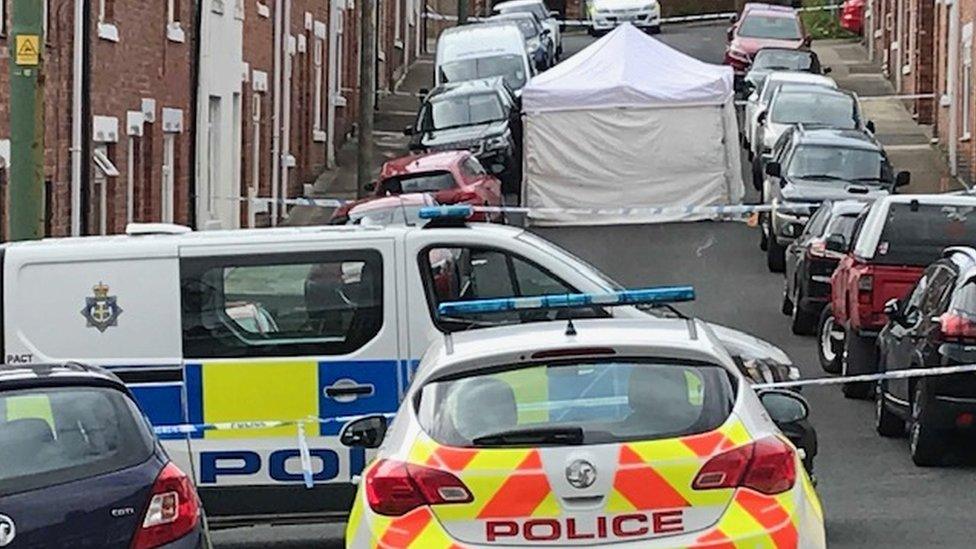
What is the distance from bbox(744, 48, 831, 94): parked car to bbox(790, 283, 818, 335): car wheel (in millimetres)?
21631

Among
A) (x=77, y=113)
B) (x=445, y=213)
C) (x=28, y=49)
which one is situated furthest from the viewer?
(x=77, y=113)

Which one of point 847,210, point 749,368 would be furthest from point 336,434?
point 847,210

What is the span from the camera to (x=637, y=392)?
797 centimetres

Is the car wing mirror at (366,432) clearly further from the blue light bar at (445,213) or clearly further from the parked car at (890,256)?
the parked car at (890,256)

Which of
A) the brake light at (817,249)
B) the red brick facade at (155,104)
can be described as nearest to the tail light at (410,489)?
the red brick facade at (155,104)

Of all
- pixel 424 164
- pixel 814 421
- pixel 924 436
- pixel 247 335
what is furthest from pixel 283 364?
pixel 424 164

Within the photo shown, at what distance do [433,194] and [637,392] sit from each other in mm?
21249

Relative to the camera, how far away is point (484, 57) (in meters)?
44.2

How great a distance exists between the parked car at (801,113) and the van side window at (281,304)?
2339cm

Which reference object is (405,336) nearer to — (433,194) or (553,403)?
(553,403)

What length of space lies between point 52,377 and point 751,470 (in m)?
2.66

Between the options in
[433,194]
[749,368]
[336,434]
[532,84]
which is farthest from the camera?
[532,84]

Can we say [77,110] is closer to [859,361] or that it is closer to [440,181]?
[440,181]

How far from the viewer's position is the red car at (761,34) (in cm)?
5122
